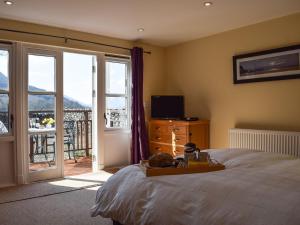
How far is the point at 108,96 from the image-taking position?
4.82 meters

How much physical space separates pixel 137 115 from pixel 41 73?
1703 mm

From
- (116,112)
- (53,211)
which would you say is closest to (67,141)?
→ (116,112)

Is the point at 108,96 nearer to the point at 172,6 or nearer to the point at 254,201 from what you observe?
the point at 172,6

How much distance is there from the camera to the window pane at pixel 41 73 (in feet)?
13.2

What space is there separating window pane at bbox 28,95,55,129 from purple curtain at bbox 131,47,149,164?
53.6 inches

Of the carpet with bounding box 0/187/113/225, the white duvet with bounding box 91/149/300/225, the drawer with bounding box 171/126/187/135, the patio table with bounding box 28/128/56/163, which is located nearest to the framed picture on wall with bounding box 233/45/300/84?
the drawer with bounding box 171/126/187/135

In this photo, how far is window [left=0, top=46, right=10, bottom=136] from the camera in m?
3.79

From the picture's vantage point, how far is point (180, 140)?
14.6ft

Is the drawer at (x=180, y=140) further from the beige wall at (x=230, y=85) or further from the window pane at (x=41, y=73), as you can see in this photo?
the window pane at (x=41, y=73)

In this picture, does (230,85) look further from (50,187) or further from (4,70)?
(4,70)

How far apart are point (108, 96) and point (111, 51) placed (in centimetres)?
77

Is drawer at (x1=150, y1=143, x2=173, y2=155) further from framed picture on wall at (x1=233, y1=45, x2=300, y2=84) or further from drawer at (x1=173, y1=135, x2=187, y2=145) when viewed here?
framed picture on wall at (x1=233, y1=45, x2=300, y2=84)

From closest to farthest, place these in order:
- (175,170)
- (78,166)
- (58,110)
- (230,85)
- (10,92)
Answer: (175,170)
(10,92)
(58,110)
(230,85)
(78,166)

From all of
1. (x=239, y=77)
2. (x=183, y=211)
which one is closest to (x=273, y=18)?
(x=239, y=77)
